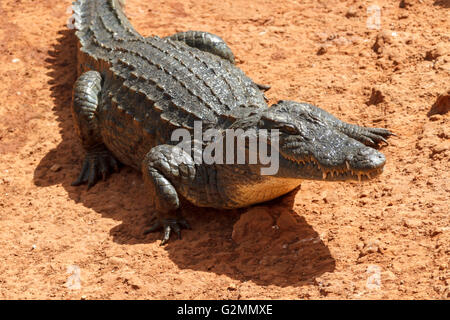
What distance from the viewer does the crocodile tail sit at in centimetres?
718

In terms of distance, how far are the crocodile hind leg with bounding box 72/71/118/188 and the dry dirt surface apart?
21cm

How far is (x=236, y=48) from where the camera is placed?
8047mm

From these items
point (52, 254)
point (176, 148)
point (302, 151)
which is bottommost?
point (52, 254)

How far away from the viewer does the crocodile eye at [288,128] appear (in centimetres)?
497

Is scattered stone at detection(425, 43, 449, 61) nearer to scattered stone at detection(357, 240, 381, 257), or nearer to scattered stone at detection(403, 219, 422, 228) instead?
scattered stone at detection(403, 219, 422, 228)

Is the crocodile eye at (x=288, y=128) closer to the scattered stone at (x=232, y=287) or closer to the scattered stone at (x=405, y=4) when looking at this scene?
the scattered stone at (x=232, y=287)

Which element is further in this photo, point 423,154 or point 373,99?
point 373,99

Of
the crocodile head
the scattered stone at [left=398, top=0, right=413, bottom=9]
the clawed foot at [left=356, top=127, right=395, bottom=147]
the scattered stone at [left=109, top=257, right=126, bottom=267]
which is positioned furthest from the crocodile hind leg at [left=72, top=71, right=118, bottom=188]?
the scattered stone at [left=398, top=0, right=413, bottom=9]

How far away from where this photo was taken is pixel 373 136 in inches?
230

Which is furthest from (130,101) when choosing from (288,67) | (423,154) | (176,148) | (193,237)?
(423,154)

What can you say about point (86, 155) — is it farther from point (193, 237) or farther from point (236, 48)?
point (236, 48)

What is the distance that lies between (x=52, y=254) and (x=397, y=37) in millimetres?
4777

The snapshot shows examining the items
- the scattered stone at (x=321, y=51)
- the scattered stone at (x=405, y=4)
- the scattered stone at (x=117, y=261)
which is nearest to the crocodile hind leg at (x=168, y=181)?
the scattered stone at (x=117, y=261)

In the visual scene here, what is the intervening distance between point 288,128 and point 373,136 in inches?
49.1
